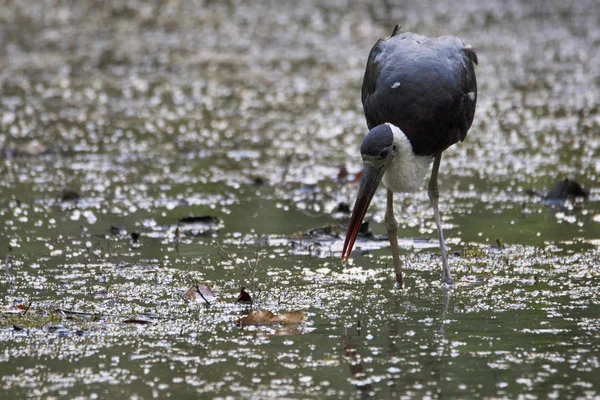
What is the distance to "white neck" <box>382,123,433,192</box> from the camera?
18.5ft

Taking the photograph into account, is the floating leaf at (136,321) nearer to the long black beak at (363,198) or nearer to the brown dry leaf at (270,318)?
the brown dry leaf at (270,318)

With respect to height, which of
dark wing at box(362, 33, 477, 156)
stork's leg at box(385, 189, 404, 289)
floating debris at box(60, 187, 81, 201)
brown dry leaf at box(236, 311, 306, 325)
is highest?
dark wing at box(362, 33, 477, 156)

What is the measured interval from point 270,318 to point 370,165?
1.19 meters

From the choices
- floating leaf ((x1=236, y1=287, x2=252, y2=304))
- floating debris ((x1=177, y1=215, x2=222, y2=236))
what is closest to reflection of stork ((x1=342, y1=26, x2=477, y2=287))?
floating leaf ((x1=236, y1=287, x2=252, y2=304))

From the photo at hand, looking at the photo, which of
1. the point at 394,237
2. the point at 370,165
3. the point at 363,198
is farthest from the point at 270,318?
the point at 394,237

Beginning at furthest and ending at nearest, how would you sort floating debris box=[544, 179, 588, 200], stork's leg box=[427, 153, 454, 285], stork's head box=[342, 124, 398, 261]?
1. floating debris box=[544, 179, 588, 200]
2. stork's leg box=[427, 153, 454, 285]
3. stork's head box=[342, 124, 398, 261]

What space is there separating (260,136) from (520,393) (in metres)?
7.10

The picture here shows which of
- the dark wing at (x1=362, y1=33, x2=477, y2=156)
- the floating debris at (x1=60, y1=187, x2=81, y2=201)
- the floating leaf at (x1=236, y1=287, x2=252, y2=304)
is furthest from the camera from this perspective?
the floating debris at (x1=60, y1=187, x2=81, y2=201)

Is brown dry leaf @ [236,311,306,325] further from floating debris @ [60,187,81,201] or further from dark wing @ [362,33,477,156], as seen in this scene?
floating debris @ [60,187,81,201]

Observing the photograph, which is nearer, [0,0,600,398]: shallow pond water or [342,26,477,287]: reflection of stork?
[0,0,600,398]: shallow pond water

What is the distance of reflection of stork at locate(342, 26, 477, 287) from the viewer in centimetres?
554

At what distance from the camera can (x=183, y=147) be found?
10.1 m

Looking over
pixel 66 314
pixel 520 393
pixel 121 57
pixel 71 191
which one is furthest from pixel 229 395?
pixel 121 57

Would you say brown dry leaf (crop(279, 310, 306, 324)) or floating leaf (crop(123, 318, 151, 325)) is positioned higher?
brown dry leaf (crop(279, 310, 306, 324))
